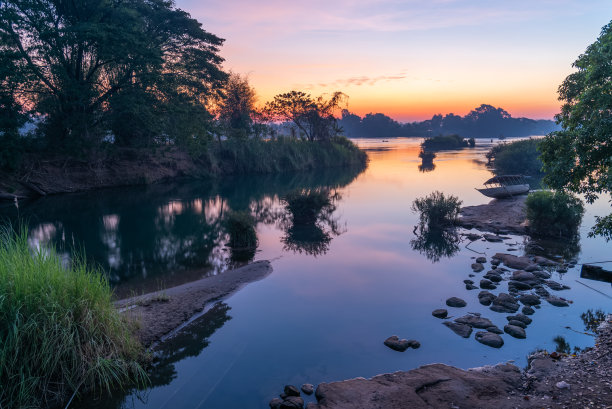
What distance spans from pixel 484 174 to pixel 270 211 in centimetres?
2377

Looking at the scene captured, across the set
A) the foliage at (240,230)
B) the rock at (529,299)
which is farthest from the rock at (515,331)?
the foliage at (240,230)

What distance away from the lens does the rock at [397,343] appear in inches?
267

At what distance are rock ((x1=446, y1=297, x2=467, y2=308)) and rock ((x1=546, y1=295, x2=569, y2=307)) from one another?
185 centimetres

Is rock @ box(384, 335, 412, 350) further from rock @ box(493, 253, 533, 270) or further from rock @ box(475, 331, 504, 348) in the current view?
rock @ box(493, 253, 533, 270)

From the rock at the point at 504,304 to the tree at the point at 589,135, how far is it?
2214 millimetres

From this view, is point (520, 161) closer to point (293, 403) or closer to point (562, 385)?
point (562, 385)

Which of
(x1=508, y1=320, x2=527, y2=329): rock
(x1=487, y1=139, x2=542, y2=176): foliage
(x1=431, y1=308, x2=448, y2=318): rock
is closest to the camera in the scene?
(x1=508, y1=320, x2=527, y2=329): rock

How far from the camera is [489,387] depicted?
16.8 feet

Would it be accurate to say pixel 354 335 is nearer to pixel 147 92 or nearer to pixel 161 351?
pixel 161 351

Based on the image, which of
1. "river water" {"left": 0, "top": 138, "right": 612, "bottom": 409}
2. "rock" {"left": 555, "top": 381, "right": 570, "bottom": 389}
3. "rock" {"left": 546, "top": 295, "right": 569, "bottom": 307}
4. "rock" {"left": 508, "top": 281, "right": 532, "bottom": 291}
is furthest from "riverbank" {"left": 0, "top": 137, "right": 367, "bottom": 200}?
"rock" {"left": 555, "top": 381, "right": 570, "bottom": 389}

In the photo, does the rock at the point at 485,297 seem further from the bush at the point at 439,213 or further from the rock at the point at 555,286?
the bush at the point at 439,213

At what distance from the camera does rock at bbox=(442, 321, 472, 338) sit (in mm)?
7156

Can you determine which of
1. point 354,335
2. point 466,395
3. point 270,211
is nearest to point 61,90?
point 270,211

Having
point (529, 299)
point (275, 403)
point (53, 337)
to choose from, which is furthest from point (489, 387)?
point (53, 337)
